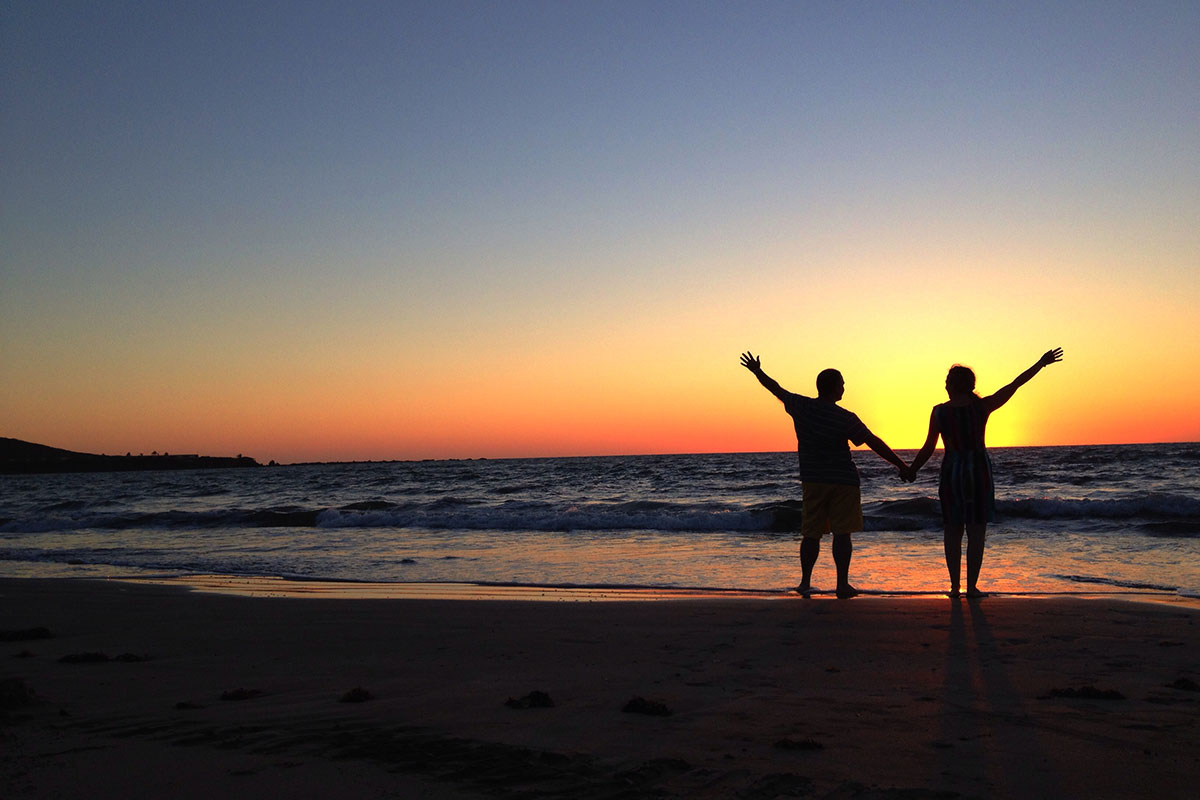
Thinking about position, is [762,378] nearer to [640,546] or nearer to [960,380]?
[960,380]

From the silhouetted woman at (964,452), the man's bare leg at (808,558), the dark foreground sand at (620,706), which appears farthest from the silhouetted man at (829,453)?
the dark foreground sand at (620,706)

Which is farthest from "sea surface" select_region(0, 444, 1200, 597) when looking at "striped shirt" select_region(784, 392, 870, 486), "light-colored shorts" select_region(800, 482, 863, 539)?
"striped shirt" select_region(784, 392, 870, 486)

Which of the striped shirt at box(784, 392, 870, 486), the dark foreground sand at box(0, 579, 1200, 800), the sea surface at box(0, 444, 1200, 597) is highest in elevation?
the striped shirt at box(784, 392, 870, 486)

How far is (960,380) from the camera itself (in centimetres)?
629

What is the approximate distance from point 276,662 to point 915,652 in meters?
3.34

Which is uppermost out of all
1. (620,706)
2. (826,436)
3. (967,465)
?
(826,436)

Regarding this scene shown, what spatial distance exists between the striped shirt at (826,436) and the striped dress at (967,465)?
640 mm

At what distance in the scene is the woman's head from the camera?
6285mm

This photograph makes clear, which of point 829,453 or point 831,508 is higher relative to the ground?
point 829,453

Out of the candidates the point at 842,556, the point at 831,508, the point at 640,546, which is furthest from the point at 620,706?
the point at 640,546

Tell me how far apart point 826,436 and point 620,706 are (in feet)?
12.8

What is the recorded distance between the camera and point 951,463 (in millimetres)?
6320

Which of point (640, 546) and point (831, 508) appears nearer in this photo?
point (831, 508)

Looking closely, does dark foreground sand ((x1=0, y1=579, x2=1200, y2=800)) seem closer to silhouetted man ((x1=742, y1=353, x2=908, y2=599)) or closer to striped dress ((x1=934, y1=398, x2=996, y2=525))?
striped dress ((x1=934, y1=398, x2=996, y2=525))
